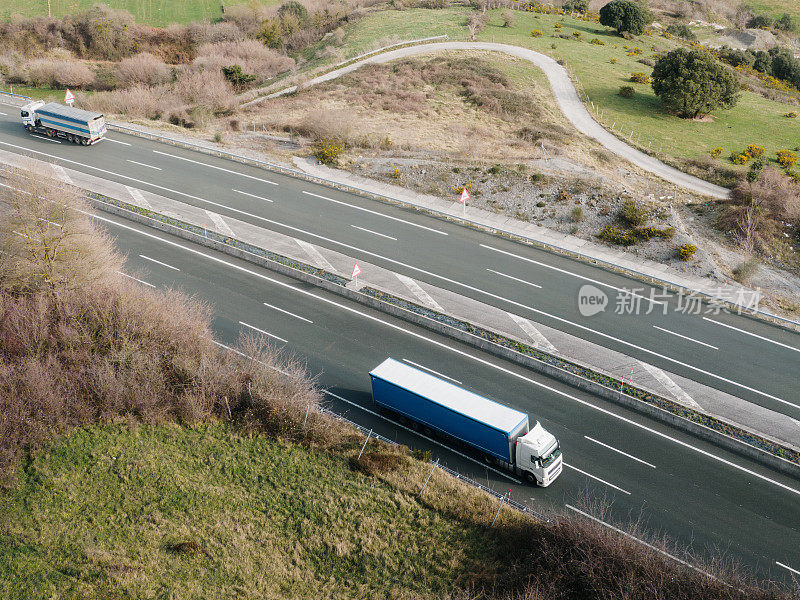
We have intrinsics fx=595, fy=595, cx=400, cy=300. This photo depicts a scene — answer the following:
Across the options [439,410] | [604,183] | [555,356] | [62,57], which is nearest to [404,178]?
[604,183]

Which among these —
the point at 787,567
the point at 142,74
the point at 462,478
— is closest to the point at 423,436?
the point at 462,478

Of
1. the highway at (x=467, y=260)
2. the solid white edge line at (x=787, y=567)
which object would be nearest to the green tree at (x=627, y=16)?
the highway at (x=467, y=260)

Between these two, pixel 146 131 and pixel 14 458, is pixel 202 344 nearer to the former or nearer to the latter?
pixel 14 458

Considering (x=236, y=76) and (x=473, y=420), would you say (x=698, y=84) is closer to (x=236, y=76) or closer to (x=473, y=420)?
(x=236, y=76)

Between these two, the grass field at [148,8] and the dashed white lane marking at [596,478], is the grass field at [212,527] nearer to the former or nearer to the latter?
the dashed white lane marking at [596,478]

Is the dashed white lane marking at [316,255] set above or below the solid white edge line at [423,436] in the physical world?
above

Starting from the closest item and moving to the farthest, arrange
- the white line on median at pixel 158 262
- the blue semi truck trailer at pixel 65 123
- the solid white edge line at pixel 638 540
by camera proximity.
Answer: the solid white edge line at pixel 638 540 < the white line on median at pixel 158 262 < the blue semi truck trailer at pixel 65 123
